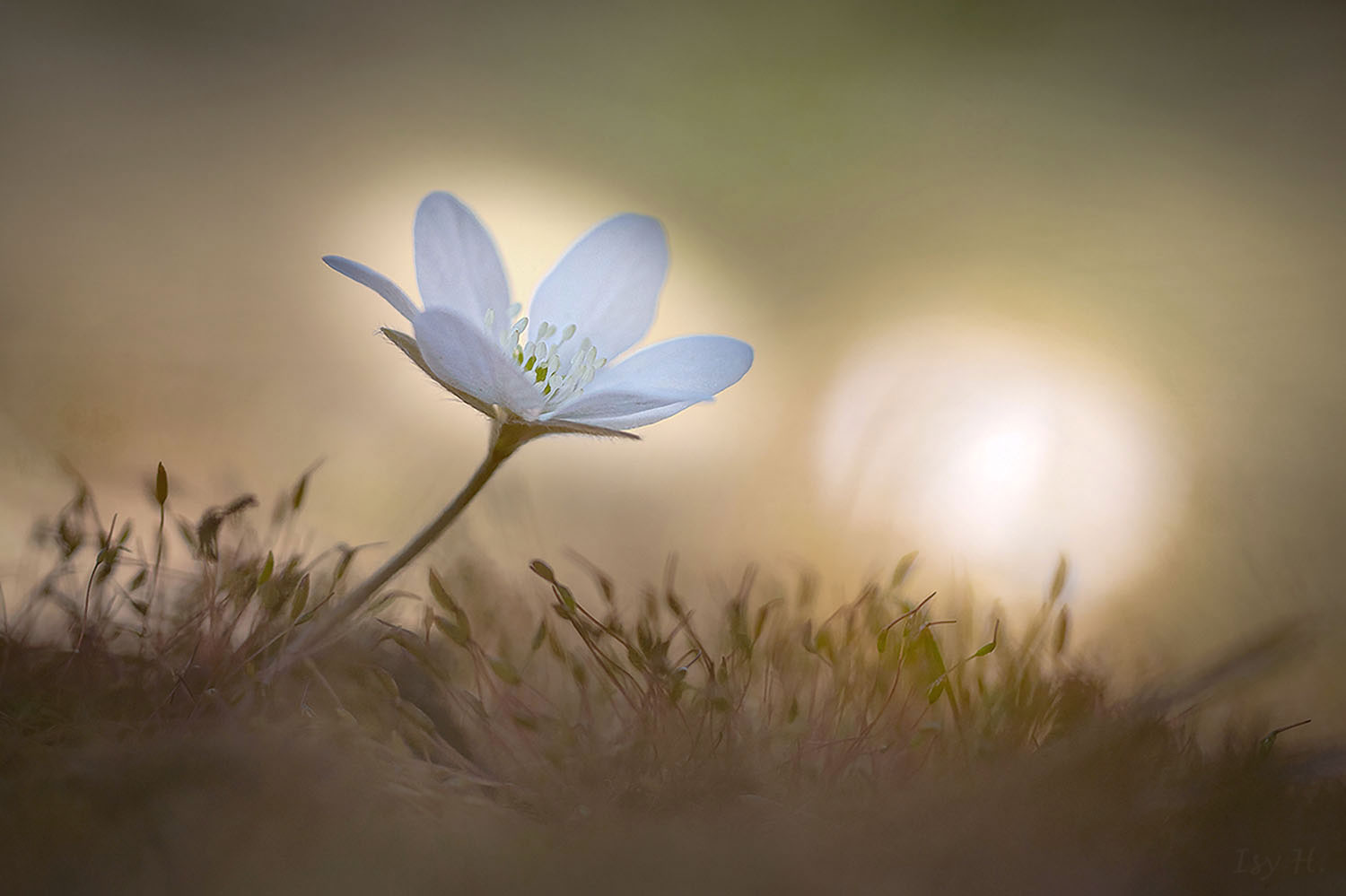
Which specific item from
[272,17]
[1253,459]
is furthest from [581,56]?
[1253,459]

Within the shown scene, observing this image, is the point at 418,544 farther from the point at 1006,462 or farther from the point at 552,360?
the point at 1006,462

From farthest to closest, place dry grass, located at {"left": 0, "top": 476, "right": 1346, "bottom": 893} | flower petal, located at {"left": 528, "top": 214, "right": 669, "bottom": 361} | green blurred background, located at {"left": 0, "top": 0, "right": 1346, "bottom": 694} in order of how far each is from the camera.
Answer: green blurred background, located at {"left": 0, "top": 0, "right": 1346, "bottom": 694}, flower petal, located at {"left": 528, "top": 214, "right": 669, "bottom": 361}, dry grass, located at {"left": 0, "top": 476, "right": 1346, "bottom": 893}

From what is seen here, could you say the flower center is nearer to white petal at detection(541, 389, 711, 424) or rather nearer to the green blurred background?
white petal at detection(541, 389, 711, 424)

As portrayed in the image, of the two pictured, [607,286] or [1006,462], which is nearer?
[607,286]

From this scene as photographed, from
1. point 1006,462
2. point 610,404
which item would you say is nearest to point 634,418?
point 610,404

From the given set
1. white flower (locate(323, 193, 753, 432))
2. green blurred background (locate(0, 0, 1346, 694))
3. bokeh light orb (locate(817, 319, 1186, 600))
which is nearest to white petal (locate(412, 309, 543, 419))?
white flower (locate(323, 193, 753, 432))

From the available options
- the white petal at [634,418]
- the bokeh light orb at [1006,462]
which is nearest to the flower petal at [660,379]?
the white petal at [634,418]
